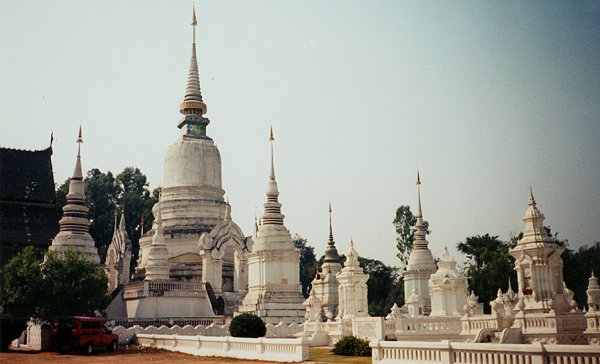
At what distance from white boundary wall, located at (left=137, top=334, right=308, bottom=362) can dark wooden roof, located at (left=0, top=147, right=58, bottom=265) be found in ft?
68.1

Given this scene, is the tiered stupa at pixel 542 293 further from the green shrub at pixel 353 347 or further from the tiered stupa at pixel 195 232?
the tiered stupa at pixel 195 232

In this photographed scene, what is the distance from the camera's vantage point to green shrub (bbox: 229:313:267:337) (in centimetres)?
2625

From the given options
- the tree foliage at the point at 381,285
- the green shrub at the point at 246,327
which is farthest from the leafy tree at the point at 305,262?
the green shrub at the point at 246,327

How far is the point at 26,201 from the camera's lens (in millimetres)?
47969

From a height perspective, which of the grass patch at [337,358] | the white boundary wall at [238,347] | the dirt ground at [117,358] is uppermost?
the white boundary wall at [238,347]

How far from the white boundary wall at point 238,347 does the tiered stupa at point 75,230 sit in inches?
735

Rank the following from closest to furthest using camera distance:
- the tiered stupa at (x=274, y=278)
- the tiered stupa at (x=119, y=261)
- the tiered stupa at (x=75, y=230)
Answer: the tiered stupa at (x=274, y=278) → the tiered stupa at (x=75, y=230) → the tiered stupa at (x=119, y=261)

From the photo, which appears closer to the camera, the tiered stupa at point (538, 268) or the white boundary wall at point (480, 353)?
the white boundary wall at point (480, 353)

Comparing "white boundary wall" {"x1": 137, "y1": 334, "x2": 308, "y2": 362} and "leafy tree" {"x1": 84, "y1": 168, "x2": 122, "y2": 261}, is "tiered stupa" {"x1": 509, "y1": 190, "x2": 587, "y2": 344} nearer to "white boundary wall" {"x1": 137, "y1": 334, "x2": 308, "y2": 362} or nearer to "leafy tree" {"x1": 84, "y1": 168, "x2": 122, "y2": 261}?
"white boundary wall" {"x1": 137, "y1": 334, "x2": 308, "y2": 362}

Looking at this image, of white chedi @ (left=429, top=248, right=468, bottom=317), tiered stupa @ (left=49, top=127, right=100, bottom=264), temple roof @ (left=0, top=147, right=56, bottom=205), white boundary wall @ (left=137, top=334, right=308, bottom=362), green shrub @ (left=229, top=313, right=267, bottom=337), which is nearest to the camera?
white boundary wall @ (left=137, top=334, right=308, bottom=362)

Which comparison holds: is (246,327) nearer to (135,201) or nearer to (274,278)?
(274,278)

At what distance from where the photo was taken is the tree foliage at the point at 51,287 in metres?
29.5

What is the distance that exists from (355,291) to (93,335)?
13390 mm

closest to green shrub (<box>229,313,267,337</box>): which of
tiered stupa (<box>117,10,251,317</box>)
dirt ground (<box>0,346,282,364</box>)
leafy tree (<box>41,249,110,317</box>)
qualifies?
dirt ground (<box>0,346,282,364</box>)
